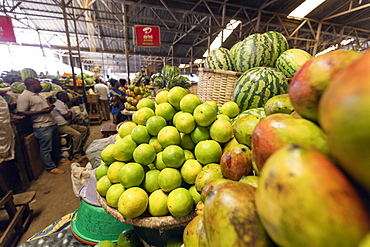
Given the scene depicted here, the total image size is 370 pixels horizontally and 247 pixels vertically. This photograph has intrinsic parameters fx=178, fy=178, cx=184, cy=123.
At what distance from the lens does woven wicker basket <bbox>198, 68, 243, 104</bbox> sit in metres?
1.95

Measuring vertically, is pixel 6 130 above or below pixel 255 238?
below

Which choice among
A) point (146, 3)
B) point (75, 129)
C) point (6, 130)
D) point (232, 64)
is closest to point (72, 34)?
point (146, 3)

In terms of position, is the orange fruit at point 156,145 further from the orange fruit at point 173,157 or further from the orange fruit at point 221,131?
the orange fruit at point 221,131

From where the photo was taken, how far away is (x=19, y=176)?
3.53 metres

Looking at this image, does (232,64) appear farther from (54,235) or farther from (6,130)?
(6,130)

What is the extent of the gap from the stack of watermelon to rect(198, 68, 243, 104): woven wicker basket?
16cm

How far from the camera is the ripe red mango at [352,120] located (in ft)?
0.85

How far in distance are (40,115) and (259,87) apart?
Answer: 14.9ft

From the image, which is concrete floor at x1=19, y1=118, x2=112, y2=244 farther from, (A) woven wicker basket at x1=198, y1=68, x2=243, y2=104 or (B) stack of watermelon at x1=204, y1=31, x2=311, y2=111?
(B) stack of watermelon at x1=204, y1=31, x2=311, y2=111

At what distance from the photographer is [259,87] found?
5.31ft

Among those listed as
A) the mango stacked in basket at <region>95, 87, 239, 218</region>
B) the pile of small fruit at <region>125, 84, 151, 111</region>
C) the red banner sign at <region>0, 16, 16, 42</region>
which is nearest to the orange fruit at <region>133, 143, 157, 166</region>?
the mango stacked in basket at <region>95, 87, 239, 218</region>

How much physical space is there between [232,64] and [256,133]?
6.85ft

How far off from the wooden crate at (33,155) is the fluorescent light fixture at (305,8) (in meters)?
10.1

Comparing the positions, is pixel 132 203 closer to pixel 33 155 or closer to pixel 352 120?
pixel 352 120
